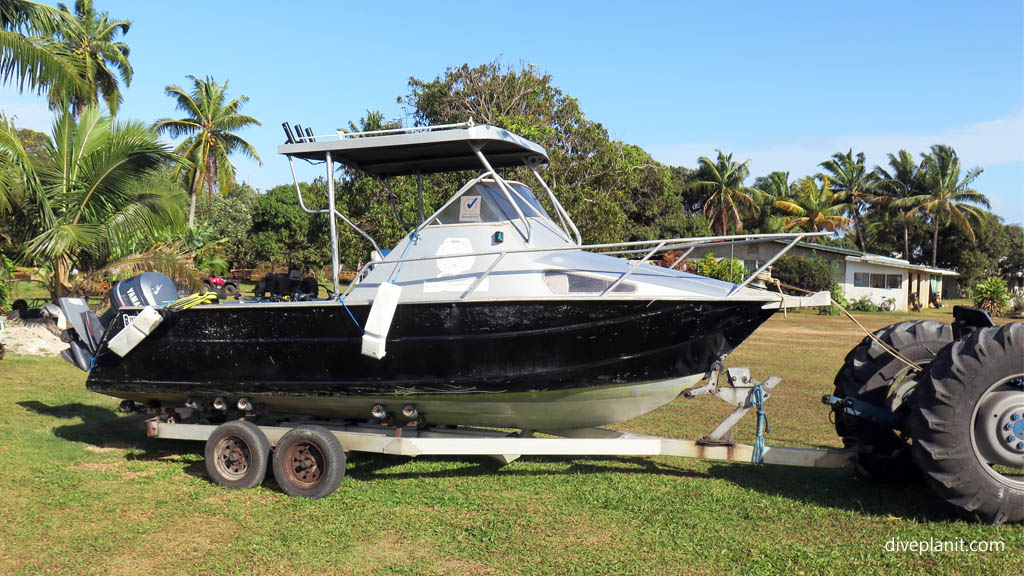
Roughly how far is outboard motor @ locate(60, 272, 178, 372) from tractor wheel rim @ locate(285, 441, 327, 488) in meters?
2.18

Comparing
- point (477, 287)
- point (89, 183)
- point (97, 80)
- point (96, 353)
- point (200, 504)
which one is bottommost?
point (200, 504)

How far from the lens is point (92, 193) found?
13.0m

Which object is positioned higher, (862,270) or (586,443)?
(862,270)

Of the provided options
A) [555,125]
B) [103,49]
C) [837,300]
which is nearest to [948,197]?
[837,300]

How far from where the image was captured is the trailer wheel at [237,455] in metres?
6.27

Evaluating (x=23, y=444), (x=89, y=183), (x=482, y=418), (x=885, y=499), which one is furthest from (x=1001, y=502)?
(x=89, y=183)

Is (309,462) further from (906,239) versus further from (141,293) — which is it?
(906,239)

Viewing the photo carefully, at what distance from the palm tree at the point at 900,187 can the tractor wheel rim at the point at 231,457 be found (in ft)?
163

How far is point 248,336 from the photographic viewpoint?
6363 mm

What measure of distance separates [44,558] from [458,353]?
9.67 feet

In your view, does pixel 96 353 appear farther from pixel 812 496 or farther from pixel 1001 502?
pixel 1001 502

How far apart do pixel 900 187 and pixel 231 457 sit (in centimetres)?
5231

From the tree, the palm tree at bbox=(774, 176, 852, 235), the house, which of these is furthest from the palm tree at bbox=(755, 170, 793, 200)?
the tree

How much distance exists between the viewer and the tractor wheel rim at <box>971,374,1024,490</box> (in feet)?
15.8
